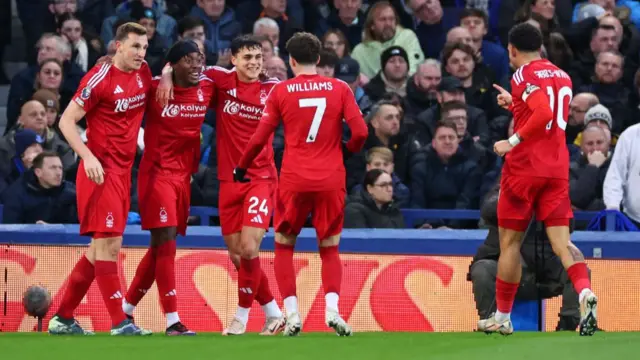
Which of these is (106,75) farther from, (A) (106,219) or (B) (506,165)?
(B) (506,165)

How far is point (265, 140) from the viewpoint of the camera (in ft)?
36.2

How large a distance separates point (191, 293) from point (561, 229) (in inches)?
146

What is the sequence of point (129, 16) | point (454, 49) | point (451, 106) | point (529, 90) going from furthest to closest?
point (129, 16) < point (454, 49) < point (451, 106) < point (529, 90)

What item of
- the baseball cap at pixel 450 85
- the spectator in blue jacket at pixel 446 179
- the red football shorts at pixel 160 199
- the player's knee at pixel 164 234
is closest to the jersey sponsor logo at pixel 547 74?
the red football shorts at pixel 160 199

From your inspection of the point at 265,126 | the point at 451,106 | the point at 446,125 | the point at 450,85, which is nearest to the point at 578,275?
the point at 265,126

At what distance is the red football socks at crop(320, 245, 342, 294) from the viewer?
11.0 meters

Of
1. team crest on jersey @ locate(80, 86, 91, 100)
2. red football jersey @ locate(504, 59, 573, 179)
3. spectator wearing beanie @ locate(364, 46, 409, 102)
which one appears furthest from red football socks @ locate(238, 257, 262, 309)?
spectator wearing beanie @ locate(364, 46, 409, 102)

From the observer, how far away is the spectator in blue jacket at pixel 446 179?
15.2 metres

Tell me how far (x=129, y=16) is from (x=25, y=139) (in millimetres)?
2767

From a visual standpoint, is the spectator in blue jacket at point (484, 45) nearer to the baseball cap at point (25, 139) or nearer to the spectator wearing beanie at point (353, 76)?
the spectator wearing beanie at point (353, 76)

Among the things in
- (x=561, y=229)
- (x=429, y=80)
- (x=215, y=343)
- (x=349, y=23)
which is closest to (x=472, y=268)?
(x=561, y=229)

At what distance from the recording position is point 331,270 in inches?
436

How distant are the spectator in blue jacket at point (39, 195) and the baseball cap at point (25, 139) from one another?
811 mm

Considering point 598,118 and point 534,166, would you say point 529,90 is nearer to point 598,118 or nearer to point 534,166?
point 534,166
